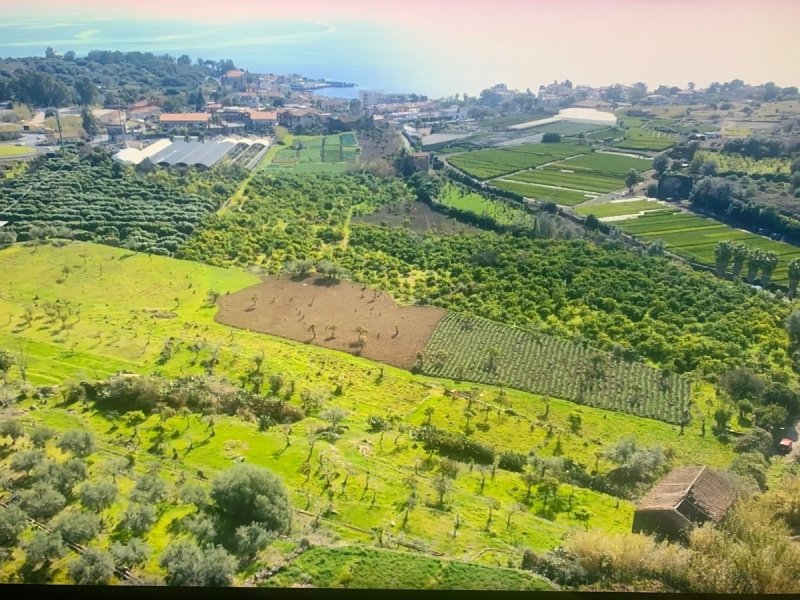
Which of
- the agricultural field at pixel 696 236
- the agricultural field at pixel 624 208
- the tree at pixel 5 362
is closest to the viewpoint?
the tree at pixel 5 362

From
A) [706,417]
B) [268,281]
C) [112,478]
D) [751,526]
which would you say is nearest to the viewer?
[751,526]

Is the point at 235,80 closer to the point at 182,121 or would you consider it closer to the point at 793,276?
the point at 182,121

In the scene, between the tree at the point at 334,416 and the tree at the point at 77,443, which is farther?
the tree at the point at 334,416

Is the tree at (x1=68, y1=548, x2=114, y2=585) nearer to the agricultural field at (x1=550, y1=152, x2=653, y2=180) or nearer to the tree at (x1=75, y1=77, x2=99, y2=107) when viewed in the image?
the agricultural field at (x1=550, y1=152, x2=653, y2=180)

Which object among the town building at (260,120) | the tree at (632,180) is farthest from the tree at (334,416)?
the town building at (260,120)

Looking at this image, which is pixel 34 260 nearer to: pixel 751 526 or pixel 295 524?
pixel 295 524

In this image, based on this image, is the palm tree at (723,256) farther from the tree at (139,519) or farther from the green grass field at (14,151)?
the green grass field at (14,151)

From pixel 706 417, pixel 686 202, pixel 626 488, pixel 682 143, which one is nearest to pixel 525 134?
pixel 682 143
